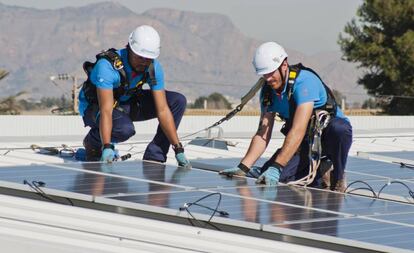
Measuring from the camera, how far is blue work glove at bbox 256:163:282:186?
12.1 metres

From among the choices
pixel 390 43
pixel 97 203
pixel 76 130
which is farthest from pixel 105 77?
pixel 390 43

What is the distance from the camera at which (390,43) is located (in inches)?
2420

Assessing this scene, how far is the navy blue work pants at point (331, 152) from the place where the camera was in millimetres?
13156

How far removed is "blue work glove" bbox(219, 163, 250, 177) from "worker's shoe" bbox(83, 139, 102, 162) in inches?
85.4

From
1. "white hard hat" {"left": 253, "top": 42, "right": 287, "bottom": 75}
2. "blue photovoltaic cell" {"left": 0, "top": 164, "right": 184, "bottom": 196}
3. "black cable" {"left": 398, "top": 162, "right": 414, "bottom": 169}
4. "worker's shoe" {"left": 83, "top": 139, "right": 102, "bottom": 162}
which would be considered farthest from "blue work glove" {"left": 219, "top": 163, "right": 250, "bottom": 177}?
"black cable" {"left": 398, "top": 162, "right": 414, "bottom": 169}

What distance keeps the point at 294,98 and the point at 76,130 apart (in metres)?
12.5

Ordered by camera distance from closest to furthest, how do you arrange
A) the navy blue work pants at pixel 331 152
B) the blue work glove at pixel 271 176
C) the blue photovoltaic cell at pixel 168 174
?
the blue photovoltaic cell at pixel 168 174 → the blue work glove at pixel 271 176 → the navy blue work pants at pixel 331 152

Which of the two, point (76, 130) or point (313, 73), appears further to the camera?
point (76, 130)

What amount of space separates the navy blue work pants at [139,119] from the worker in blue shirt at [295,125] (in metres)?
1.57

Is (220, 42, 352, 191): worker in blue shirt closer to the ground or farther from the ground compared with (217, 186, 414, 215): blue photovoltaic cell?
farther from the ground

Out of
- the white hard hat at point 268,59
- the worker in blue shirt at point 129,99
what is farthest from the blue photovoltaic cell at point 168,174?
the white hard hat at point 268,59

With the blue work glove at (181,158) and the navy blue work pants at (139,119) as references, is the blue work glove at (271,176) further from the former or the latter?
the navy blue work pants at (139,119)

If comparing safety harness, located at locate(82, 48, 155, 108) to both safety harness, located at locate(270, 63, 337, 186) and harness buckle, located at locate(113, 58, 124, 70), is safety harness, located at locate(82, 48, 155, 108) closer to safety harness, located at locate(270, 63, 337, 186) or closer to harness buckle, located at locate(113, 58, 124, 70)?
harness buckle, located at locate(113, 58, 124, 70)

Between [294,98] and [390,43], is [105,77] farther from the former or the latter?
[390,43]
